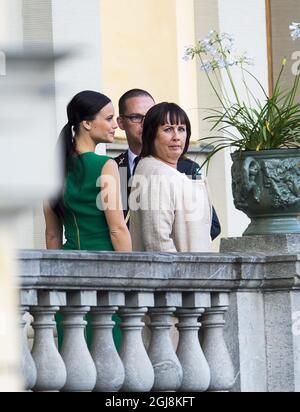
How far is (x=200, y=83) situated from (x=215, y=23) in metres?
0.51

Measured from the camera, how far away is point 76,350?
527 centimetres

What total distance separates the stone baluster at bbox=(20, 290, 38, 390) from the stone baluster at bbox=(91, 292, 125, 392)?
0.35m

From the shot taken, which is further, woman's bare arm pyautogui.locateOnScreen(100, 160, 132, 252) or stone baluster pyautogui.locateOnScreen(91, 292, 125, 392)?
woman's bare arm pyautogui.locateOnScreen(100, 160, 132, 252)

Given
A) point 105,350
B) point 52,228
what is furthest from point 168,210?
point 105,350

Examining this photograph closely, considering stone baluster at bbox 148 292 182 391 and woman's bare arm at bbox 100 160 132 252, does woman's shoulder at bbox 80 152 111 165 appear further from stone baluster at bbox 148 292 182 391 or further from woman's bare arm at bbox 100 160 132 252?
stone baluster at bbox 148 292 182 391

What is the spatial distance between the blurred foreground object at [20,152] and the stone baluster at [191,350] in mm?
4186

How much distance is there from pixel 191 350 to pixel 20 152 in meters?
4.28

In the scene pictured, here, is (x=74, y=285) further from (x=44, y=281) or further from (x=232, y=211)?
(x=232, y=211)

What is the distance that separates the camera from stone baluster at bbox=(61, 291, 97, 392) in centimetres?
526

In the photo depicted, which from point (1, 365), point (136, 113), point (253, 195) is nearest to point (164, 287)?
point (253, 195)

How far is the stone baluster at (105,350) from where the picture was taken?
5410mm

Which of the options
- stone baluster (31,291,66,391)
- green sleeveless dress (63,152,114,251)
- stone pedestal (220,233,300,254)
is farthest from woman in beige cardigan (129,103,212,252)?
stone baluster (31,291,66,391)

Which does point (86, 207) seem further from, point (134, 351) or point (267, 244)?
point (267, 244)

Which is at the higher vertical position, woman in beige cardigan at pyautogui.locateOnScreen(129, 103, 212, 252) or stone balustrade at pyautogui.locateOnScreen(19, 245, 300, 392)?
woman in beige cardigan at pyautogui.locateOnScreen(129, 103, 212, 252)
